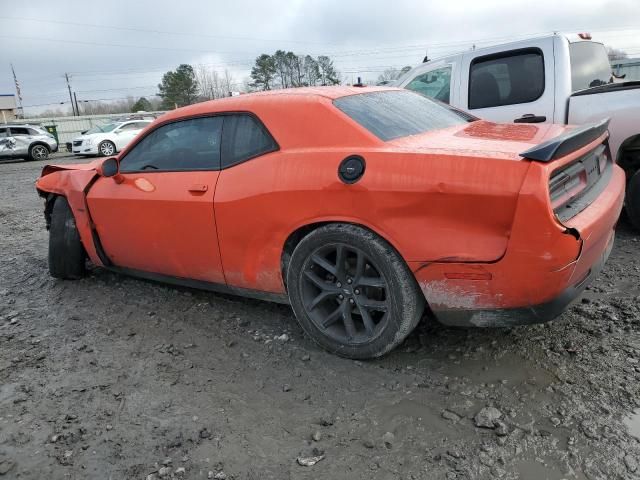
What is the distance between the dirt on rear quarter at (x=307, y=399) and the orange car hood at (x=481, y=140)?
1.13m

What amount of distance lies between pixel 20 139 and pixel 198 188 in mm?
21894

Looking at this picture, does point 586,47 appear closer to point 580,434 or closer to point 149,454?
point 580,434

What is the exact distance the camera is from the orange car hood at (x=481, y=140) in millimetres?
2430

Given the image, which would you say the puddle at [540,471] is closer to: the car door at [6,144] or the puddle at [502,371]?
the puddle at [502,371]

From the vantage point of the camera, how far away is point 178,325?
140 inches

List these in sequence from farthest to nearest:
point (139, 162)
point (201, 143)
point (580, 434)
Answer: point (139, 162) < point (201, 143) < point (580, 434)

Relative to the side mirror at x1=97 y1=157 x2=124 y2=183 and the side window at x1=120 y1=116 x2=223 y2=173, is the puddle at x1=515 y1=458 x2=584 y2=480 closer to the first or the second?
the side window at x1=120 y1=116 x2=223 y2=173

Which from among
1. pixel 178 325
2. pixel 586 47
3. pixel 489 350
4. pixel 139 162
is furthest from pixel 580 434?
pixel 586 47

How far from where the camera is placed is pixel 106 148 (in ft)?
66.2

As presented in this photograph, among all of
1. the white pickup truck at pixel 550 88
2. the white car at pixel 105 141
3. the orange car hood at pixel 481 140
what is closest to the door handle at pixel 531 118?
the white pickup truck at pixel 550 88

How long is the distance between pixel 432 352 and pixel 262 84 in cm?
4947

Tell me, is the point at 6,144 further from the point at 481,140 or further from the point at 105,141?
the point at 481,140

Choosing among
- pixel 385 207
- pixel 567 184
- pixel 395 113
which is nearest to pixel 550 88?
pixel 395 113

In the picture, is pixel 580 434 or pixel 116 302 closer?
pixel 580 434
